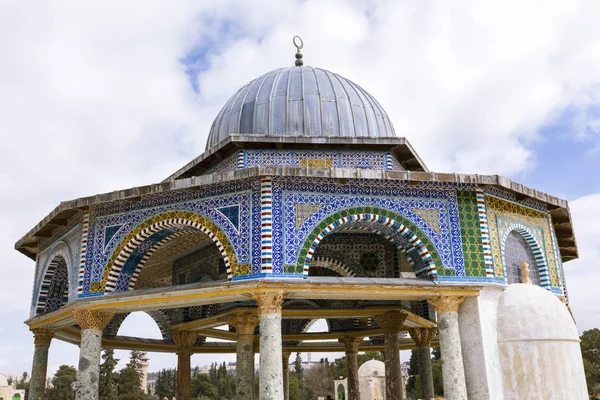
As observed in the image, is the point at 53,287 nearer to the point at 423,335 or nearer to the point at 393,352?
the point at 393,352

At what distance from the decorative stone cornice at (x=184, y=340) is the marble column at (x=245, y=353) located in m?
3.05

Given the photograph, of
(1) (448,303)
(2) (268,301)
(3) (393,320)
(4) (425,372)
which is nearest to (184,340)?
(3) (393,320)

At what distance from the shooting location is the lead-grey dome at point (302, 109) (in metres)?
14.6

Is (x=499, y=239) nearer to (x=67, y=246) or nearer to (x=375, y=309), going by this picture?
(x=375, y=309)

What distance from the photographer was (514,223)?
1245 centimetres

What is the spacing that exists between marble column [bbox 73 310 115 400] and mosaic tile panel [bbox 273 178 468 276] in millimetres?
4162

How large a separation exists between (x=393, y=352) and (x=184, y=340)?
6.07 meters

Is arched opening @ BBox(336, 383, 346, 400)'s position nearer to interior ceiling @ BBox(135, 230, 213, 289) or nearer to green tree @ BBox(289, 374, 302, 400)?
green tree @ BBox(289, 374, 302, 400)

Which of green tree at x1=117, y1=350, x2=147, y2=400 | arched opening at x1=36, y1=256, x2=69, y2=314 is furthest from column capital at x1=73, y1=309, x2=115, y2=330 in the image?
green tree at x1=117, y1=350, x2=147, y2=400

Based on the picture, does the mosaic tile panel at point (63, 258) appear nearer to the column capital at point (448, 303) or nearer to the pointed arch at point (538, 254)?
the column capital at point (448, 303)

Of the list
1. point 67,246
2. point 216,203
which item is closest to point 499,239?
point 216,203

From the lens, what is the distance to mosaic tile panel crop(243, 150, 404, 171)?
13555 millimetres

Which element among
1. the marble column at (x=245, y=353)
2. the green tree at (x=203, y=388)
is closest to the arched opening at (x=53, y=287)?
the marble column at (x=245, y=353)

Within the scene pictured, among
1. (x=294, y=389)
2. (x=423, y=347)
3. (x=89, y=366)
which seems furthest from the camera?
(x=294, y=389)
